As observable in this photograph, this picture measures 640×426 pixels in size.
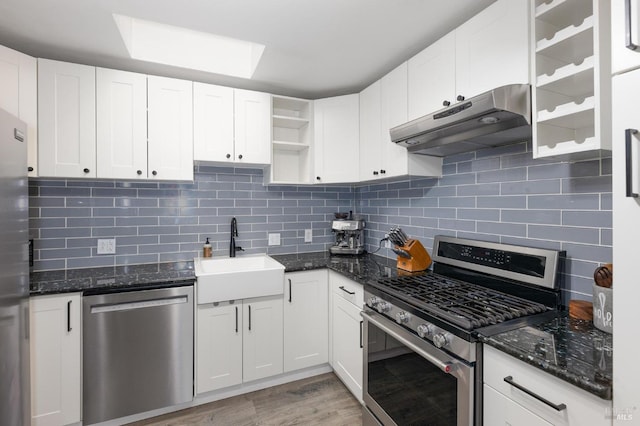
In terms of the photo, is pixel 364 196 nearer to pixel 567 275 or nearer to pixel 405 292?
pixel 405 292

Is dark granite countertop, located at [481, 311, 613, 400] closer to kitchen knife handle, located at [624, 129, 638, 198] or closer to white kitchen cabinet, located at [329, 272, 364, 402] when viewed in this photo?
kitchen knife handle, located at [624, 129, 638, 198]

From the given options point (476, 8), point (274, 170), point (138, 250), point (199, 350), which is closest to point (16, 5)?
point (138, 250)

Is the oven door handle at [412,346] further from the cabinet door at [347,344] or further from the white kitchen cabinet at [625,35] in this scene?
the white kitchen cabinet at [625,35]

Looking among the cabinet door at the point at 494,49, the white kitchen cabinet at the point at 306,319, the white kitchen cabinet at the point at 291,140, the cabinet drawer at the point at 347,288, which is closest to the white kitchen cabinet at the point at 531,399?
the cabinet drawer at the point at 347,288

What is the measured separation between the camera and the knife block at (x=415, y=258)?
6.81 ft

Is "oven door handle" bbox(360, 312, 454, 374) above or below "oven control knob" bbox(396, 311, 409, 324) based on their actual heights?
below

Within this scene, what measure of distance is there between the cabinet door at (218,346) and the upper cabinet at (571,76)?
204cm

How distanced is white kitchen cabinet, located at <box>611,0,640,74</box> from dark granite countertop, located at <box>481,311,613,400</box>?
0.84m

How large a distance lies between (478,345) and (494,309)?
25 cm

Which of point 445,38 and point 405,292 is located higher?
point 445,38

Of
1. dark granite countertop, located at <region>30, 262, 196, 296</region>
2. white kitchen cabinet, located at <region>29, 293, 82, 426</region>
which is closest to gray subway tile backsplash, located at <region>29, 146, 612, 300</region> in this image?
dark granite countertop, located at <region>30, 262, 196, 296</region>

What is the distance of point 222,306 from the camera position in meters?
2.10

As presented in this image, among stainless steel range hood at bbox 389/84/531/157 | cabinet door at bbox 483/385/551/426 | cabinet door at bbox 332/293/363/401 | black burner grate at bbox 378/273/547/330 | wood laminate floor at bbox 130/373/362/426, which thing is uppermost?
stainless steel range hood at bbox 389/84/531/157

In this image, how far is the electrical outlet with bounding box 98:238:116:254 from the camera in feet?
7.47
